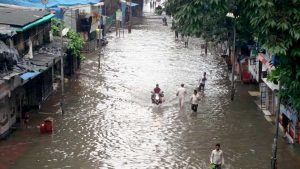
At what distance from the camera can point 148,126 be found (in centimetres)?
2405

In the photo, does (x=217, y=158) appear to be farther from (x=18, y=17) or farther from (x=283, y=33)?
(x=18, y=17)

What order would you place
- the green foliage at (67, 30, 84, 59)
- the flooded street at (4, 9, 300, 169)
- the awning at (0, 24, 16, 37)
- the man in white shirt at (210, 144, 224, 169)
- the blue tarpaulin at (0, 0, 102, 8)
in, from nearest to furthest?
the man in white shirt at (210, 144, 224, 169) → the flooded street at (4, 9, 300, 169) → the awning at (0, 24, 16, 37) → the green foliage at (67, 30, 84, 59) → the blue tarpaulin at (0, 0, 102, 8)

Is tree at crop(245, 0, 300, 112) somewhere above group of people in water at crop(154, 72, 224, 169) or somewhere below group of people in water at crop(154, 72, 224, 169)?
above

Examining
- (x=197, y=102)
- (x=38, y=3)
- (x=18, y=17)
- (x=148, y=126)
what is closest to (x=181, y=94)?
(x=197, y=102)

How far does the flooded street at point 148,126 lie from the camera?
63.6 ft

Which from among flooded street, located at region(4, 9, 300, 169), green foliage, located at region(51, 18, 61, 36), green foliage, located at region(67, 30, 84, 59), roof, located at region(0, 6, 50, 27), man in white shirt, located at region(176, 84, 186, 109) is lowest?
flooded street, located at region(4, 9, 300, 169)

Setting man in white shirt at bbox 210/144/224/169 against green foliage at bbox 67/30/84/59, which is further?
green foliage at bbox 67/30/84/59

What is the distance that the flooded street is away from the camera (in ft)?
63.6

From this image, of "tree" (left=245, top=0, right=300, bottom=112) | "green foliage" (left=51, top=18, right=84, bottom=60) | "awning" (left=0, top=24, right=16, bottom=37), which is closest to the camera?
"tree" (left=245, top=0, right=300, bottom=112)

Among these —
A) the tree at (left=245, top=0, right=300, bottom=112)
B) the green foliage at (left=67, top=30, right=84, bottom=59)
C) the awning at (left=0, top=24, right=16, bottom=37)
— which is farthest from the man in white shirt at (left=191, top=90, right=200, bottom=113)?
the tree at (left=245, top=0, right=300, bottom=112)

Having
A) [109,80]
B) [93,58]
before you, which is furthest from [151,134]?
[93,58]

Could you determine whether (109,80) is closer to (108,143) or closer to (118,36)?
(108,143)

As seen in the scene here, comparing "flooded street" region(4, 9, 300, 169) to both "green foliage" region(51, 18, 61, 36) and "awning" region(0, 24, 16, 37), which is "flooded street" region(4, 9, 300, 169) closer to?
"green foliage" region(51, 18, 61, 36)

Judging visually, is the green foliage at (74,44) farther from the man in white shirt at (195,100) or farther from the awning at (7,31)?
the awning at (7,31)
